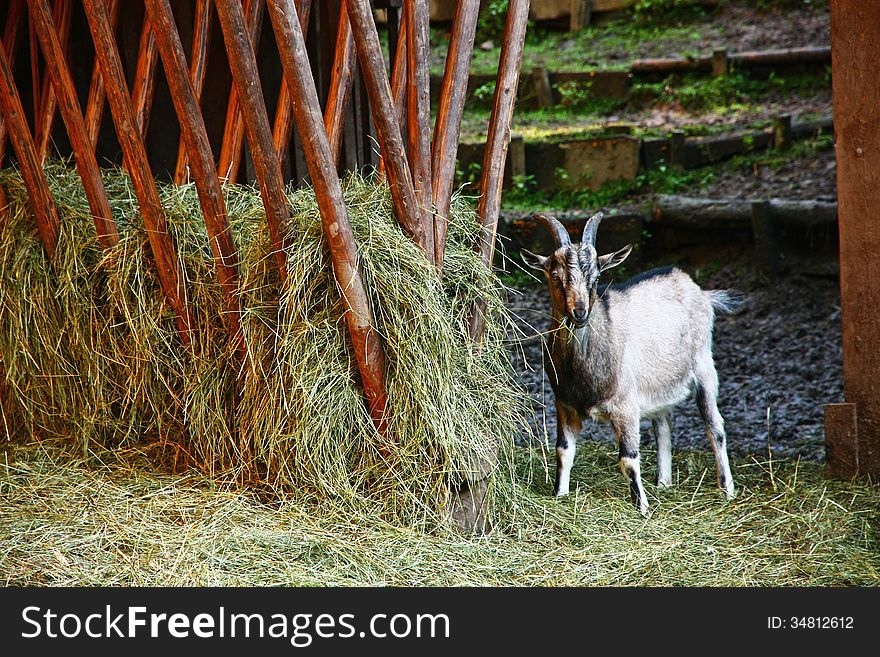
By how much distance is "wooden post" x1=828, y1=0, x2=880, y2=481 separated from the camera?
→ 4953 mm

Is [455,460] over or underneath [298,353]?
underneath

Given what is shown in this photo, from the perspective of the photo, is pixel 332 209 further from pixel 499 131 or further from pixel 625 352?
pixel 625 352

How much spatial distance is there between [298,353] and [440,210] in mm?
883

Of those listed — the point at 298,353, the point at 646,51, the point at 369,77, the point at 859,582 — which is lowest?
the point at 859,582

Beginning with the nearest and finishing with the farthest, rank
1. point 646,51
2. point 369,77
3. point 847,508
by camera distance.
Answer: point 369,77, point 847,508, point 646,51

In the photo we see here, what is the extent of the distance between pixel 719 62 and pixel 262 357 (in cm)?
Answer: 1050

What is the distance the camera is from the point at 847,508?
477 centimetres

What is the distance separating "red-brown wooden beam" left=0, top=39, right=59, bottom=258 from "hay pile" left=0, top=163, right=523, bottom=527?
0.25 ft

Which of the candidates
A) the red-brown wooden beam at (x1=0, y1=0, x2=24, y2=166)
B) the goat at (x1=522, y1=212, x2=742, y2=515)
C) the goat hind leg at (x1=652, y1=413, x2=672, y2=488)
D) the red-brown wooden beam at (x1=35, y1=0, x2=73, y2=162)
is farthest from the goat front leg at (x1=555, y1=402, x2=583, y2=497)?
the red-brown wooden beam at (x1=0, y1=0, x2=24, y2=166)

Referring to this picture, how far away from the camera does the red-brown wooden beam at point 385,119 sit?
12.6 feet

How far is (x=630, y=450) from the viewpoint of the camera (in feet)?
15.9

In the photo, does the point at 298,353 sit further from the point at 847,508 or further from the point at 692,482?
the point at 847,508

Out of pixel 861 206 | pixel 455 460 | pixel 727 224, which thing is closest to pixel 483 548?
pixel 455 460

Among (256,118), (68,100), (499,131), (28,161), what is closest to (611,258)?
(499,131)
